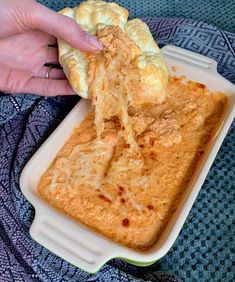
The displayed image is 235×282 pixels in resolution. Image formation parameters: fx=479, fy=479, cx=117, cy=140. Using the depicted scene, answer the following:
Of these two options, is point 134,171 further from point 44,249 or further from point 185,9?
point 185,9

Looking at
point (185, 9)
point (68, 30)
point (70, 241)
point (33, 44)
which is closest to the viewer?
point (70, 241)

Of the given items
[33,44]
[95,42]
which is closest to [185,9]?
[33,44]

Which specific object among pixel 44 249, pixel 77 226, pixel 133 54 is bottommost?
pixel 44 249

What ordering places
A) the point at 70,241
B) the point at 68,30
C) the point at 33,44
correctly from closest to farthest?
the point at 70,241 < the point at 68,30 < the point at 33,44

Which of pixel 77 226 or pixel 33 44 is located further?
pixel 33 44

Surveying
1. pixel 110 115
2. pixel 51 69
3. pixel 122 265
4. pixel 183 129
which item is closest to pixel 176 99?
pixel 183 129

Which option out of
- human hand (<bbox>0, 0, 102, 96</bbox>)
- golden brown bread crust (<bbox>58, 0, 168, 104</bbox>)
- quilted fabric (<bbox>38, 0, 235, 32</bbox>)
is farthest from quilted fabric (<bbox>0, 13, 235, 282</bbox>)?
quilted fabric (<bbox>38, 0, 235, 32</bbox>)
